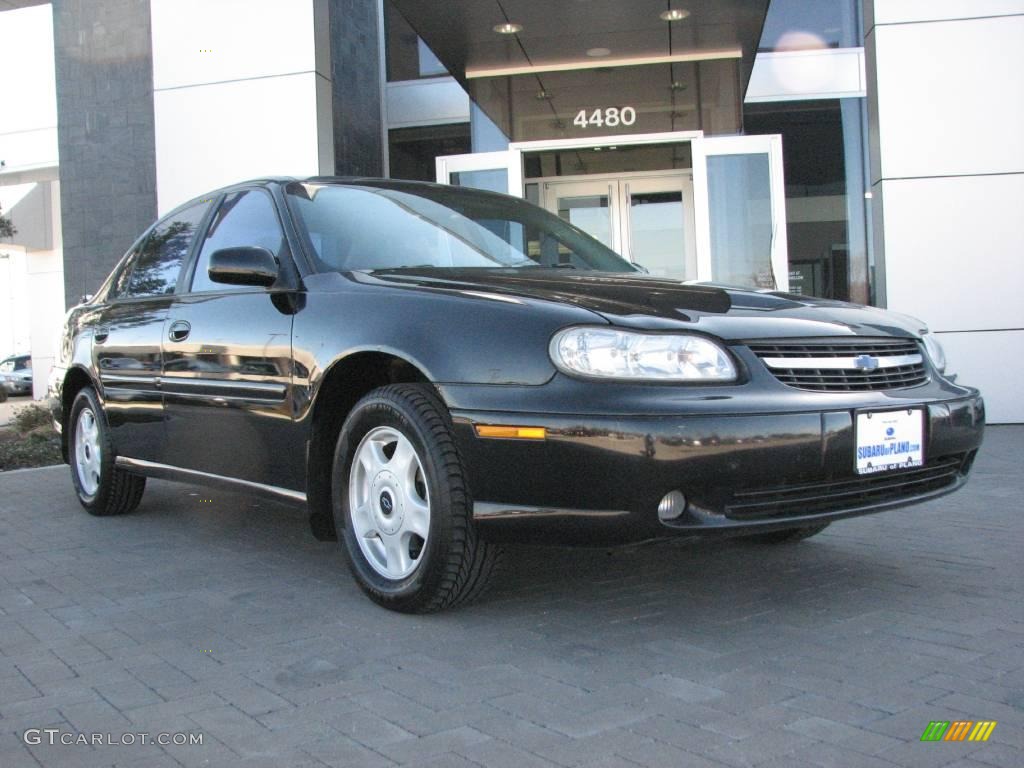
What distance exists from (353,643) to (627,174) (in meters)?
9.64

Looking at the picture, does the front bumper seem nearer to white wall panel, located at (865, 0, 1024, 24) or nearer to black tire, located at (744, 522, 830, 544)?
black tire, located at (744, 522, 830, 544)

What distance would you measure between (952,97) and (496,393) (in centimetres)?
692

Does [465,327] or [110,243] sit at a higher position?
[110,243]

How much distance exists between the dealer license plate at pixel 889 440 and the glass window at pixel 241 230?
7.45 ft

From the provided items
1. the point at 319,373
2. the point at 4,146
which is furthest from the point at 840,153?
the point at 4,146

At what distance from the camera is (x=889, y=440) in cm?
315

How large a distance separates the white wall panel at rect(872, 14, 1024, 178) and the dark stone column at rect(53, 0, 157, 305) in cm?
731

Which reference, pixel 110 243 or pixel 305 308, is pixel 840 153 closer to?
pixel 110 243

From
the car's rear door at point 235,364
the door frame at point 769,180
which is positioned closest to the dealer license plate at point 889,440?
the car's rear door at point 235,364

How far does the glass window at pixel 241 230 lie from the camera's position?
13.7ft

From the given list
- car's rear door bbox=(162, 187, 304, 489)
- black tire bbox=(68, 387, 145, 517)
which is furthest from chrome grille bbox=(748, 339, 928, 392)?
black tire bbox=(68, 387, 145, 517)

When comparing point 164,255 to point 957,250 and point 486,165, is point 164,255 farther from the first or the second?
point 957,250

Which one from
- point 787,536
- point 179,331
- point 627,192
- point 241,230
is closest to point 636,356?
point 787,536

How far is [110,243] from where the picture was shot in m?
11.0
